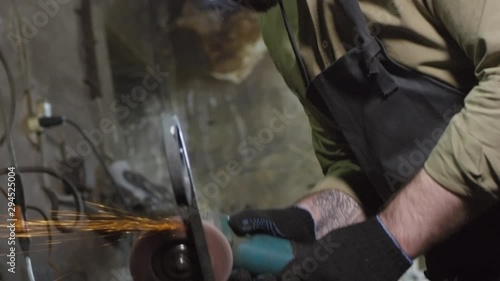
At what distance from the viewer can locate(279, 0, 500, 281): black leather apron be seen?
85 centimetres

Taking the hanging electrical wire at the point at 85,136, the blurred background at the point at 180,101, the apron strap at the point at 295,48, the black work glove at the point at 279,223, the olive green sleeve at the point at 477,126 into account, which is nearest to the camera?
the olive green sleeve at the point at 477,126

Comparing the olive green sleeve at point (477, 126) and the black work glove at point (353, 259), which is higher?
the olive green sleeve at point (477, 126)

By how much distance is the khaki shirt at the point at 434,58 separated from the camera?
682mm

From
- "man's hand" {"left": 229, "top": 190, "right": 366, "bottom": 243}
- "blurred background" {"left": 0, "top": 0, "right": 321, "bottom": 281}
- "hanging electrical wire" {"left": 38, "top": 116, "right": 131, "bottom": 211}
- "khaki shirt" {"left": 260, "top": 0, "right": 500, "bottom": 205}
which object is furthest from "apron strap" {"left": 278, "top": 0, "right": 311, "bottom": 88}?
"blurred background" {"left": 0, "top": 0, "right": 321, "bottom": 281}

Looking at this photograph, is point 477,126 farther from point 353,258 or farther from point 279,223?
point 279,223

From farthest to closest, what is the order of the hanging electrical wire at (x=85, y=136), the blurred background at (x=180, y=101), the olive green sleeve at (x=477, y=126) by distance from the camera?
the blurred background at (x=180, y=101), the hanging electrical wire at (x=85, y=136), the olive green sleeve at (x=477, y=126)

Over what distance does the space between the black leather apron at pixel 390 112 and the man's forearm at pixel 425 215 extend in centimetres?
12

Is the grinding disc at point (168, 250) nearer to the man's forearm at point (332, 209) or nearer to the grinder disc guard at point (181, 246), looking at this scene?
the grinder disc guard at point (181, 246)

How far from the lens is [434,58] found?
829 millimetres

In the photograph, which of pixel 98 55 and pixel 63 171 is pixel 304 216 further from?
pixel 98 55

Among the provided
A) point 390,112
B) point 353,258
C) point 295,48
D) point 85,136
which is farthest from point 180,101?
point 353,258

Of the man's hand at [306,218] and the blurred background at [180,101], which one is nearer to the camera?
the man's hand at [306,218]

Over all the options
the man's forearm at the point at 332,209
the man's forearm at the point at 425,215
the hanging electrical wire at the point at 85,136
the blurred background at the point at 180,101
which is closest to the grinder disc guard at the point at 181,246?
the man's forearm at the point at 425,215

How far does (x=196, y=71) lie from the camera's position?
8.45 ft
